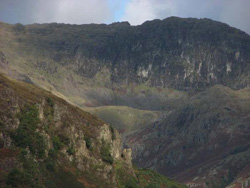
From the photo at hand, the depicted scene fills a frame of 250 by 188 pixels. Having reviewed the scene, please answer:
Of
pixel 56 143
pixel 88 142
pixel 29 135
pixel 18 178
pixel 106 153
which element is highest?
pixel 88 142

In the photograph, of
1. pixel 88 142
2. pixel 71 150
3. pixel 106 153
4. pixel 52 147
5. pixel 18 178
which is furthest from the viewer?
pixel 106 153

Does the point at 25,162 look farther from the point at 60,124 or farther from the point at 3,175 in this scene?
the point at 60,124

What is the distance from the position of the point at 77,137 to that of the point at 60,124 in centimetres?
464

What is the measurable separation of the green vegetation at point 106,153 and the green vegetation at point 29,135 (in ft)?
85.2

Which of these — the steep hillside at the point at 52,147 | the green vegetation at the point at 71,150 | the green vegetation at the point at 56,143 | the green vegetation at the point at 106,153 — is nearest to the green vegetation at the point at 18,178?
the steep hillside at the point at 52,147

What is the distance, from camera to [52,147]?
117 m

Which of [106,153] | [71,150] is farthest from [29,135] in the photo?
[106,153]

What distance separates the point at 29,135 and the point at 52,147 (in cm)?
848

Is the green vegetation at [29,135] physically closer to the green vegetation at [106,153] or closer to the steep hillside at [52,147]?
the steep hillside at [52,147]

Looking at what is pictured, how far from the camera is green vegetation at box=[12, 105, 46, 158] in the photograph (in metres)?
107

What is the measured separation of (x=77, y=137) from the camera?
130125mm

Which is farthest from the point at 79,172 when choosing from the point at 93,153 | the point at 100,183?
the point at 93,153

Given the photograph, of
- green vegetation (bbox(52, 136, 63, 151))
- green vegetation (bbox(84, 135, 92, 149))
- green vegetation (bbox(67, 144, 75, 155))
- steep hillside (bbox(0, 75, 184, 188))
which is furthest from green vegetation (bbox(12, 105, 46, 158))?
green vegetation (bbox(84, 135, 92, 149))

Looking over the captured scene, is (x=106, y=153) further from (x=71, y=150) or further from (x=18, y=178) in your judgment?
(x=18, y=178)
